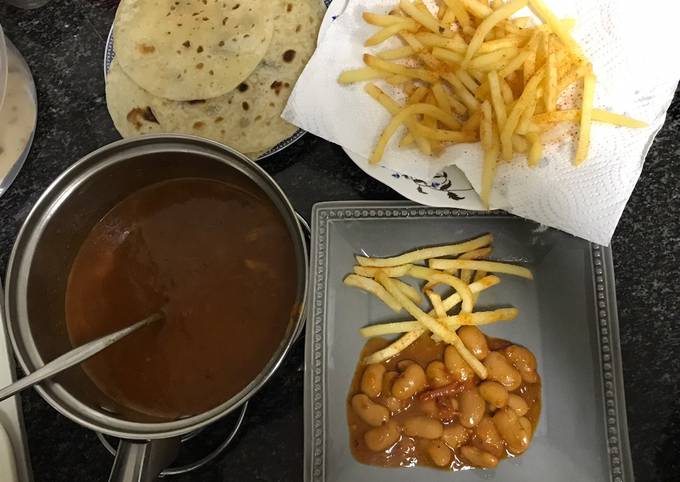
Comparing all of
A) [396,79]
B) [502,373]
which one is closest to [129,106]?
[396,79]

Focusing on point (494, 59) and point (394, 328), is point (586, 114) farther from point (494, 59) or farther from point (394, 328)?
point (394, 328)

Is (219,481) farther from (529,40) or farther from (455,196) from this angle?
(529,40)

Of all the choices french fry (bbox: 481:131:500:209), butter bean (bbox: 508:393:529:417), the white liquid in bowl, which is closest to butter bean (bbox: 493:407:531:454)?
butter bean (bbox: 508:393:529:417)

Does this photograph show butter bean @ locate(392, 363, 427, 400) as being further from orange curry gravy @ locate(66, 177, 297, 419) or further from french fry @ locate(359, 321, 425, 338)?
orange curry gravy @ locate(66, 177, 297, 419)

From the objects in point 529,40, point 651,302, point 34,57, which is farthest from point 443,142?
point 34,57

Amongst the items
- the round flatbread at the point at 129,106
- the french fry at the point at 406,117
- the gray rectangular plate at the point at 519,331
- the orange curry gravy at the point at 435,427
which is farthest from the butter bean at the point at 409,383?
the round flatbread at the point at 129,106
